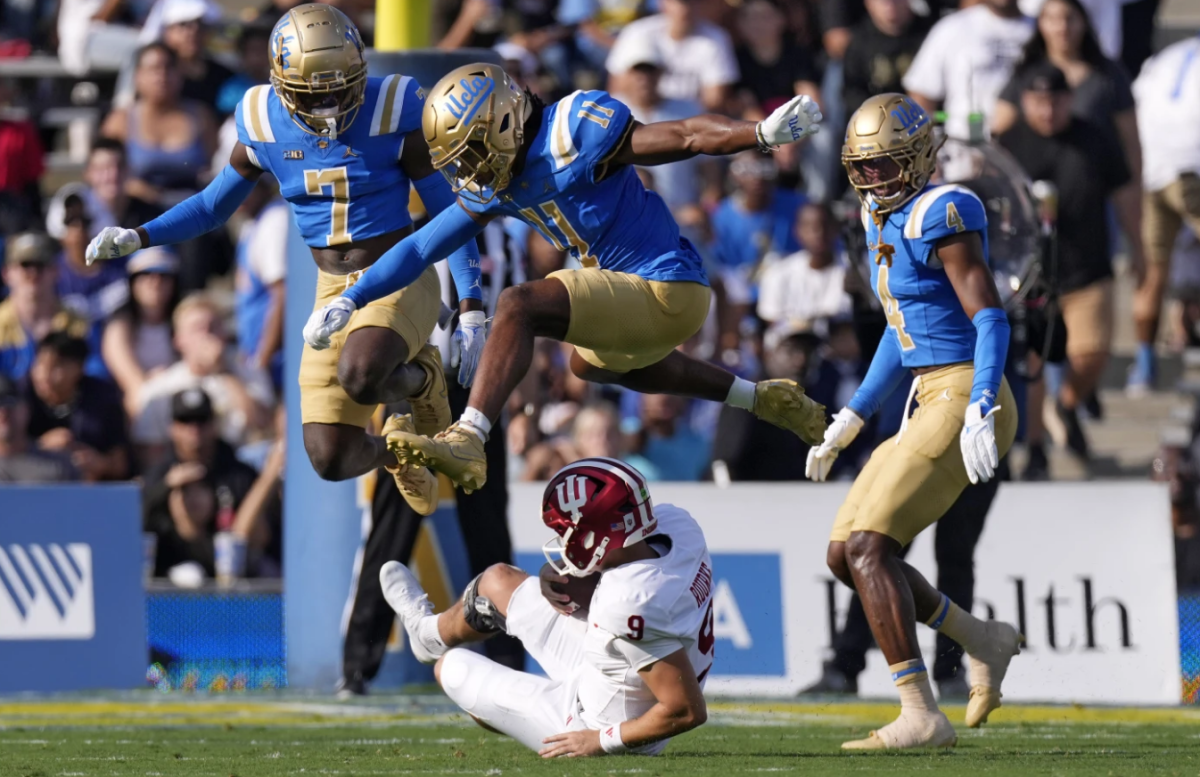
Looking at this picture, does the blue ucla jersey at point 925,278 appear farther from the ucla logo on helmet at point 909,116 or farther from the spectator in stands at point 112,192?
the spectator in stands at point 112,192

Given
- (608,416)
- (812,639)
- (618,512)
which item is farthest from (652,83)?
(618,512)

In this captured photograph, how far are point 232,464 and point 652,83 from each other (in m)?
3.73

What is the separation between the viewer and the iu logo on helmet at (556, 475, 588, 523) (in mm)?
6508

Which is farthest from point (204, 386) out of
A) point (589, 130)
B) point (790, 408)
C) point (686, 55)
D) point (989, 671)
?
point (989, 671)

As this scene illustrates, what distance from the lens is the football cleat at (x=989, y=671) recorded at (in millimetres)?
7625

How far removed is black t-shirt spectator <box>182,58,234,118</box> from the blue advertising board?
4147 mm

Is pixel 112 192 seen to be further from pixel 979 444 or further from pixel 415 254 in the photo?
pixel 979 444

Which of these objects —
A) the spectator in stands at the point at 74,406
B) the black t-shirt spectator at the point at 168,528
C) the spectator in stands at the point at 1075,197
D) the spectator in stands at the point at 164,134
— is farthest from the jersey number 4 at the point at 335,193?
the spectator in stands at the point at 164,134

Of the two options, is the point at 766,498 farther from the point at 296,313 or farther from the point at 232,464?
the point at 232,464

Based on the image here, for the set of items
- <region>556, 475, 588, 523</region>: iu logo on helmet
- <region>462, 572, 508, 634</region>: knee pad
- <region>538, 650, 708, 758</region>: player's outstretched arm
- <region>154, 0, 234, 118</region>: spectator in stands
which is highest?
<region>154, 0, 234, 118</region>: spectator in stands

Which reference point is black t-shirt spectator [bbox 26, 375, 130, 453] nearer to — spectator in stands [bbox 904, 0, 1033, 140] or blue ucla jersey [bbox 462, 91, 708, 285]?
blue ucla jersey [bbox 462, 91, 708, 285]

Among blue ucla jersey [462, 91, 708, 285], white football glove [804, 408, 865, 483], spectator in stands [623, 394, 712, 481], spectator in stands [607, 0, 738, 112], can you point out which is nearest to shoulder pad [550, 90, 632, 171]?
blue ucla jersey [462, 91, 708, 285]

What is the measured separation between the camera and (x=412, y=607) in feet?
25.2

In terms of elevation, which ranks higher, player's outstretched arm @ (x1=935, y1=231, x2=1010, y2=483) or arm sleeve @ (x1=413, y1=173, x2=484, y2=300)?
arm sleeve @ (x1=413, y1=173, x2=484, y2=300)
